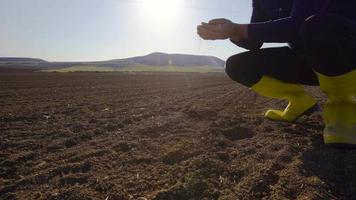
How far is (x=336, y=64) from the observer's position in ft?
8.29

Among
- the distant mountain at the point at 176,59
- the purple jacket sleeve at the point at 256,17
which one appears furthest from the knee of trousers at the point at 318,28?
the distant mountain at the point at 176,59

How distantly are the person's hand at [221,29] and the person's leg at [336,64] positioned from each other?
16.7 inches

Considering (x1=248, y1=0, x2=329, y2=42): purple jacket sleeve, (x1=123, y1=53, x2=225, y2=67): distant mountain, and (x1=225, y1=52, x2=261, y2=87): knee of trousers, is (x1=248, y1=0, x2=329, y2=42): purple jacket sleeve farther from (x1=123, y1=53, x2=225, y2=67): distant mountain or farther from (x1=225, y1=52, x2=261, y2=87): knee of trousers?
A: (x1=123, y1=53, x2=225, y2=67): distant mountain

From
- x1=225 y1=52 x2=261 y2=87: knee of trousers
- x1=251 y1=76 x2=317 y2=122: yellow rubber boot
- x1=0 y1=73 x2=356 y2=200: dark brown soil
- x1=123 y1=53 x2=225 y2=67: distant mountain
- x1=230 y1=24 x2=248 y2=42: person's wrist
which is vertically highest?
x1=230 y1=24 x2=248 y2=42: person's wrist

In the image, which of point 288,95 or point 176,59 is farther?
point 176,59

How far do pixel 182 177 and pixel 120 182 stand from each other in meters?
0.31

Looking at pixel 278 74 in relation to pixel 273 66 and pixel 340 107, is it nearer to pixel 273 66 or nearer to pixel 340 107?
pixel 273 66

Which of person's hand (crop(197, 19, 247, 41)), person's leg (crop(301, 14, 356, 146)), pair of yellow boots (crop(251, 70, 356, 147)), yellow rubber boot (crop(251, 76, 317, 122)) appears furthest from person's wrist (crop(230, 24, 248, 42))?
yellow rubber boot (crop(251, 76, 317, 122))

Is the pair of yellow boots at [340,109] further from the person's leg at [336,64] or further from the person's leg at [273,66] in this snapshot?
the person's leg at [273,66]

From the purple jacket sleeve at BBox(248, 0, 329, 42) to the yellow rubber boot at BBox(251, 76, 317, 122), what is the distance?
2.67 feet

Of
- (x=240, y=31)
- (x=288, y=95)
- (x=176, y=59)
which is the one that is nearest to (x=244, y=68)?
(x=288, y=95)

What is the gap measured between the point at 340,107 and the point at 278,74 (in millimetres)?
812

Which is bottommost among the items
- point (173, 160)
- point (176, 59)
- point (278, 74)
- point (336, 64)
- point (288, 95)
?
point (176, 59)

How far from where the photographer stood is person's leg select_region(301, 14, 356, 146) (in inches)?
97.5
